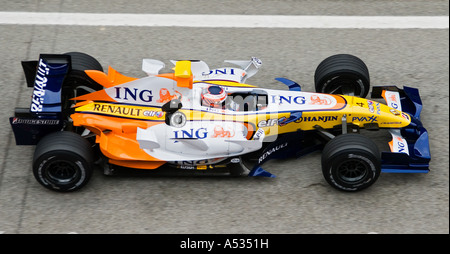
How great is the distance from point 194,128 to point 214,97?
0.42 metres

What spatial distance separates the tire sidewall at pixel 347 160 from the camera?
760 centimetres

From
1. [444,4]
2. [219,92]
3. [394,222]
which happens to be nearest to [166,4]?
[219,92]

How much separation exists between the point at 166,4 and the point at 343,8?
267 cm

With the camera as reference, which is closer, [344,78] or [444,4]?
[344,78]

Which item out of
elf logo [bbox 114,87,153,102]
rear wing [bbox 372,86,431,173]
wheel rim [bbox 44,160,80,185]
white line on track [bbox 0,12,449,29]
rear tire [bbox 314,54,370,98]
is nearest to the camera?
wheel rim [bbox 44,160,80,185]

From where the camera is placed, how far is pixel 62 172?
7.86 metres

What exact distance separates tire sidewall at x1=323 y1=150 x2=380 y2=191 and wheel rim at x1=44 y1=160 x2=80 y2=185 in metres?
2.70

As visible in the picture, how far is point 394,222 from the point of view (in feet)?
25.7

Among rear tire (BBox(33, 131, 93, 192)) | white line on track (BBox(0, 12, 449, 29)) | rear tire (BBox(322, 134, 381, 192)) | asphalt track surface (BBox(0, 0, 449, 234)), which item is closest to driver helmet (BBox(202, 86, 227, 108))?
asphalt track surface (BBox(0, 0, 449, 234))

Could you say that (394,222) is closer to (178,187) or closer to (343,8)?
(178,187)

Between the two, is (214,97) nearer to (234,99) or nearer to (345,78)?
(234,99)

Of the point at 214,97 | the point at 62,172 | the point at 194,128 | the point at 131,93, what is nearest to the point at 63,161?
the point at 62,172

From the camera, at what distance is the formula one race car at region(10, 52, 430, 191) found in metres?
7.74

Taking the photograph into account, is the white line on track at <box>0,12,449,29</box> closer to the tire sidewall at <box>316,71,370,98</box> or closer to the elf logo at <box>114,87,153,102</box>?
the tire sidewall at <box>316,71,370,98</box>
